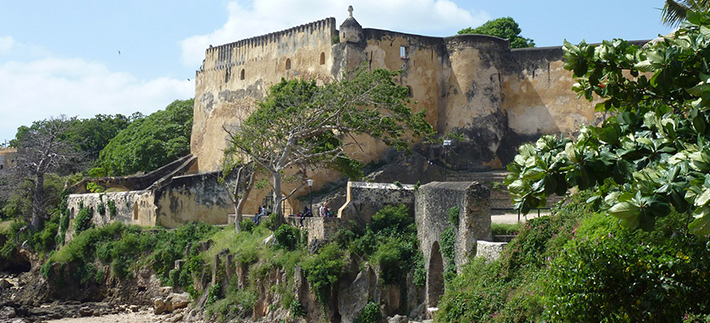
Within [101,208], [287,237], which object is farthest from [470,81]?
[101,208]

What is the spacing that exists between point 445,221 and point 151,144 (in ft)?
84.7

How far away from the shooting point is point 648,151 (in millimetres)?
7691

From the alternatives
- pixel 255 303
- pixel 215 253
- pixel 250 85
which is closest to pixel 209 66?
pixel 250 85

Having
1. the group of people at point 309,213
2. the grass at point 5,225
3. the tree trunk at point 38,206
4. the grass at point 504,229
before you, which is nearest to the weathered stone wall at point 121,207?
the tree trunk at point 38,206

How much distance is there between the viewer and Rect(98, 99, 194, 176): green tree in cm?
4225

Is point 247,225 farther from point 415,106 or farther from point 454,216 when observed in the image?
point 415,106

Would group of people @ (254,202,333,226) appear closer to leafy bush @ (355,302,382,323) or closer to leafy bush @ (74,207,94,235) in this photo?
leafy bush @ (355,302,382,323)

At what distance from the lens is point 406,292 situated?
21188 millimetres

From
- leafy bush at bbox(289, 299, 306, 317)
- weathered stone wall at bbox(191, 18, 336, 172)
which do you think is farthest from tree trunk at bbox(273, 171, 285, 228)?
weathered stone wall at bbox(191, 18, 336, 172)

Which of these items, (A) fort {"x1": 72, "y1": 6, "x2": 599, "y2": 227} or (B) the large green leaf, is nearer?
A: (B) the large green leaf

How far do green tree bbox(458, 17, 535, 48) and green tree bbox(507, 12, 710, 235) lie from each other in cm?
3388

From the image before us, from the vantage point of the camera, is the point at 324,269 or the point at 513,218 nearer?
the point at 324,269

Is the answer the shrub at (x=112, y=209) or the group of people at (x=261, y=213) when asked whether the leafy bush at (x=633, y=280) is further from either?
the shrub at (x=112, y=209)

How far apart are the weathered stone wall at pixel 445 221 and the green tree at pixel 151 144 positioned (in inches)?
881
